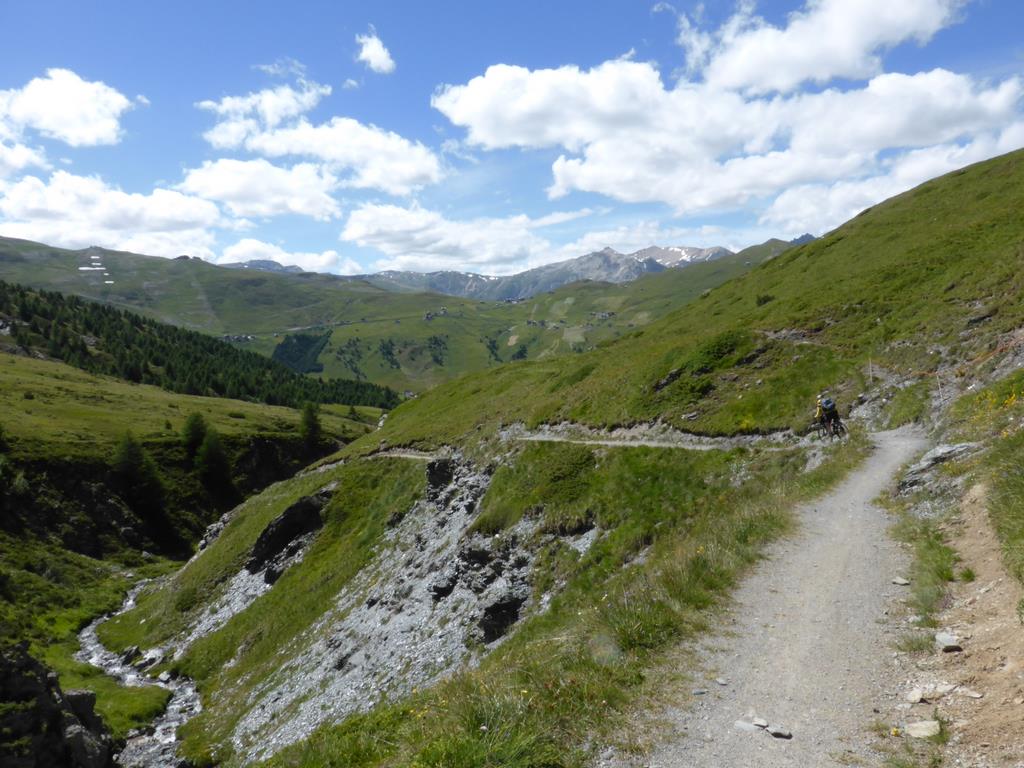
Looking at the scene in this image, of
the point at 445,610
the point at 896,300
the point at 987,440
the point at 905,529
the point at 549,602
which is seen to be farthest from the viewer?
the point at 896,300

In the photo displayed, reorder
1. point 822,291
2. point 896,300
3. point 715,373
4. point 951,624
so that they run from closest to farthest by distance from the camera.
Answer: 1. point 951,624
2. point 715,373
3. point 896,300
4. point 822,291

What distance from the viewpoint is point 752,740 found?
8.55 m

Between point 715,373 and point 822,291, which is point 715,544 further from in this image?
point 822,291

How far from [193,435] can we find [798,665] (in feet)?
454

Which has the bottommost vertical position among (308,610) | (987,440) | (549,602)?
(308,610)

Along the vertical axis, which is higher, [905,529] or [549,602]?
[905,529]

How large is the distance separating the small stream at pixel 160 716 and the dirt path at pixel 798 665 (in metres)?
40.9

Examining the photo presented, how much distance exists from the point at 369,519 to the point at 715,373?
35128 millimetres

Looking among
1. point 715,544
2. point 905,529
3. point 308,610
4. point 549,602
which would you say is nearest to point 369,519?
point 308,610

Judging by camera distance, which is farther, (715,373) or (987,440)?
(715,373)

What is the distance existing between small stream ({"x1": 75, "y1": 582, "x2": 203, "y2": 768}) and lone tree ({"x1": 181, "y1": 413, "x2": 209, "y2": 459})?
60.2 metres

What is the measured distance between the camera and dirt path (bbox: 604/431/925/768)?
834 centimetres

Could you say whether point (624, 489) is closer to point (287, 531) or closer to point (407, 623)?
point (407, 623)

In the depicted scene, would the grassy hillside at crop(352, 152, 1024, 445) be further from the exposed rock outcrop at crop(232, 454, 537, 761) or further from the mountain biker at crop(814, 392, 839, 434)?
the exposed rock outcrop at crop(232, 454, 537, 761)
